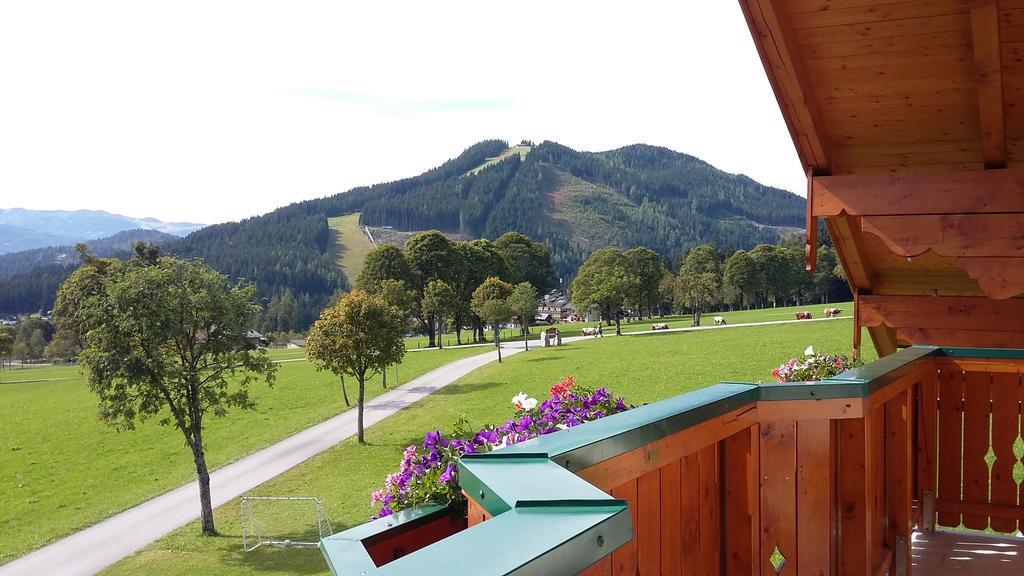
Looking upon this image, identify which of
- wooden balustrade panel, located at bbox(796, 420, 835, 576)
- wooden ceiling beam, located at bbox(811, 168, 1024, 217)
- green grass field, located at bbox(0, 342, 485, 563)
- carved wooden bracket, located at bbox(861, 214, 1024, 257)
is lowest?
green grass field, located at bbox(0, 342, 485, 563)

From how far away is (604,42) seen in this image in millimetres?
9414

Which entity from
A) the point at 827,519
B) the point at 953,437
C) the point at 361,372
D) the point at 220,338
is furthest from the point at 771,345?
the point at 827,519

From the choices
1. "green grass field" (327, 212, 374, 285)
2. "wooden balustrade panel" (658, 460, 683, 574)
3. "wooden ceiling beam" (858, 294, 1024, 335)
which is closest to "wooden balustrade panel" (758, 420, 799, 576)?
"wooden balustrade panel" (658, 460, 683, 574)

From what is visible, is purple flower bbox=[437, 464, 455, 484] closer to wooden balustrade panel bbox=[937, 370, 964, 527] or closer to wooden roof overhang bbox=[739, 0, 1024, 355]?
wooden roof overhang bbox=[739, 0, 1024, 355]

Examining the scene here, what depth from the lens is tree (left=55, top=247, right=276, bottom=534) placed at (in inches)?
648

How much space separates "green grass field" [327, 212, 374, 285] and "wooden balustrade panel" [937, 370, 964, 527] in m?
141

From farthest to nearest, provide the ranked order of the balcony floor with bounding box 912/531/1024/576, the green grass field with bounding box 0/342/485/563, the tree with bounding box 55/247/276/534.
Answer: the green grass field with bounding box 0/342/485/563, the tree with bounding box 55/247/276/534, the balcony floor with bounding box 912/531/1024/576

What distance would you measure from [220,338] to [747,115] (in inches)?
527

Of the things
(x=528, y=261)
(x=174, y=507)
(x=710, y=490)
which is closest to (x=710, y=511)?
(x=710, y=490)

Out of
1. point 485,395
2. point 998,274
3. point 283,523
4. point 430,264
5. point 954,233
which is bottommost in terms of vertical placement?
point 283,523

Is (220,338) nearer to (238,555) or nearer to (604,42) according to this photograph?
(238,555)

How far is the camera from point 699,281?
50.9 metres

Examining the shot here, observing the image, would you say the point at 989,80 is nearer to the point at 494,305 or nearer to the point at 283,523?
the point at 283,523

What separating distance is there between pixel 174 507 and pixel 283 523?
435 cm
